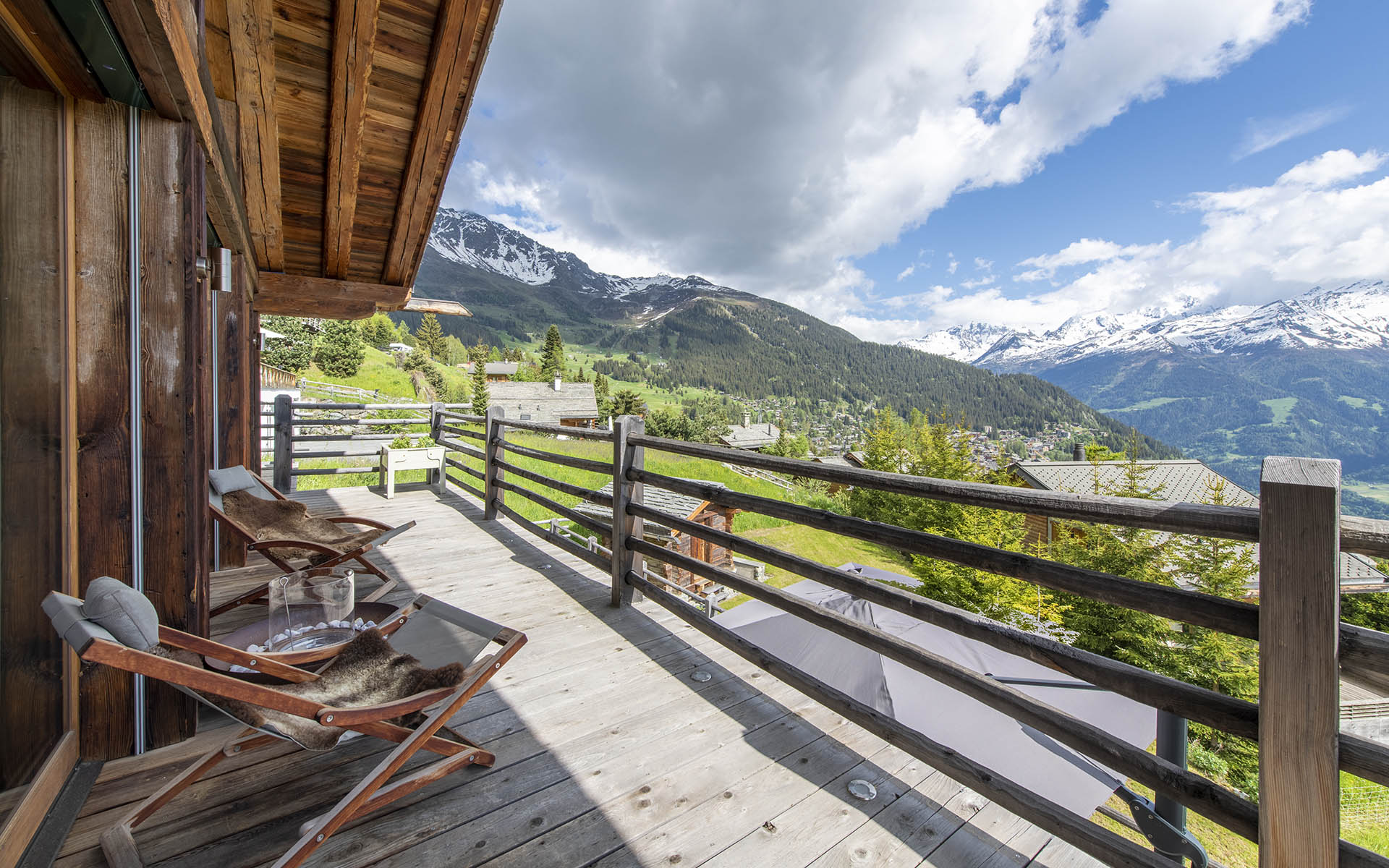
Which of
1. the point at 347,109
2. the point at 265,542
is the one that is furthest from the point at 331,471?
the point at 347,109

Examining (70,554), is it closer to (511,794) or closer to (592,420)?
(511,794)

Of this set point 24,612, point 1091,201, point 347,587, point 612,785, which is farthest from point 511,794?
point 1091,201

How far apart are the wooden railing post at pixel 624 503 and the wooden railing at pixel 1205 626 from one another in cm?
117

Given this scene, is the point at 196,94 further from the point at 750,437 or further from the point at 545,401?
the point at 750,437

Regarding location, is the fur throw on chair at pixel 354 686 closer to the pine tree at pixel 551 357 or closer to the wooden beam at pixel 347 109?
the wooden beam at pixel 347 109

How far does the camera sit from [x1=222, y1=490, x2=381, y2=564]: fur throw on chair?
3369mm

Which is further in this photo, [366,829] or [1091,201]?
[1091,201]

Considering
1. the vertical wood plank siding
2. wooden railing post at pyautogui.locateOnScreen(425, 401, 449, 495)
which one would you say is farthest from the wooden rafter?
wooden railing post at pyautogui.locateOnScreen(425, 401, 449, 495)

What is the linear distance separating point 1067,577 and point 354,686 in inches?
81.4

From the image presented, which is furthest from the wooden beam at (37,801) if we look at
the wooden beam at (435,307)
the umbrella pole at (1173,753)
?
the wooden beam at (435,307)

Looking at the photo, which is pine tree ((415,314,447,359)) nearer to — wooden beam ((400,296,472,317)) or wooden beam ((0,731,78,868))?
wooden beam ((400,296,472,317))

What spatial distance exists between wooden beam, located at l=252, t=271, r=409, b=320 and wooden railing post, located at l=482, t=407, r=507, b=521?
4.66 ft

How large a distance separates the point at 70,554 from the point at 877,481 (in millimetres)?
2570

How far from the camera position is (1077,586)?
150 centimetres
